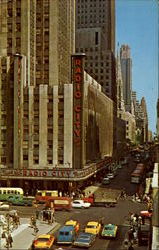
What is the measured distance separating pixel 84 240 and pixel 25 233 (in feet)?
27.5

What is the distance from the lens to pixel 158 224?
35625 millimetres

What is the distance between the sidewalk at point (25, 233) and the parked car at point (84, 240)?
15.6 feet

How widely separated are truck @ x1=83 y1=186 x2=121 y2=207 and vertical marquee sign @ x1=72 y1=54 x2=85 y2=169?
19.7 feet

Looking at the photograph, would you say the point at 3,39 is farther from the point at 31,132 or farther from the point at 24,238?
the point at 24,238

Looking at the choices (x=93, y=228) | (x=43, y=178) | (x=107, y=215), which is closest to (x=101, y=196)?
(x=43, y=178)

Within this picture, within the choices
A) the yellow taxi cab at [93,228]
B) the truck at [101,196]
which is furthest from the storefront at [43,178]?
the yellow taxi cab at [93,228]

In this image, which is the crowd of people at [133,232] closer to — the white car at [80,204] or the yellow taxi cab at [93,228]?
the yellow taxi cab at [93,228]

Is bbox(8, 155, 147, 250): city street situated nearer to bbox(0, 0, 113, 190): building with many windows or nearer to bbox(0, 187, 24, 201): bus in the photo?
bbox(0, 187, 24, 201): bus

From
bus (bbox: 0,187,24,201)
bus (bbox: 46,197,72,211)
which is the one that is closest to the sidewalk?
bus (bbox: 46,197,72,211)

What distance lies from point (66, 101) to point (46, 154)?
1139 cm

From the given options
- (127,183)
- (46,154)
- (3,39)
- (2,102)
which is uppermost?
(3,39)

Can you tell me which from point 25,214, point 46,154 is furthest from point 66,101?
point 25,214

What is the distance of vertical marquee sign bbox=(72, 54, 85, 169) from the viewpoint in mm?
86625

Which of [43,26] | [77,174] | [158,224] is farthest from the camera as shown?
[43,26]
